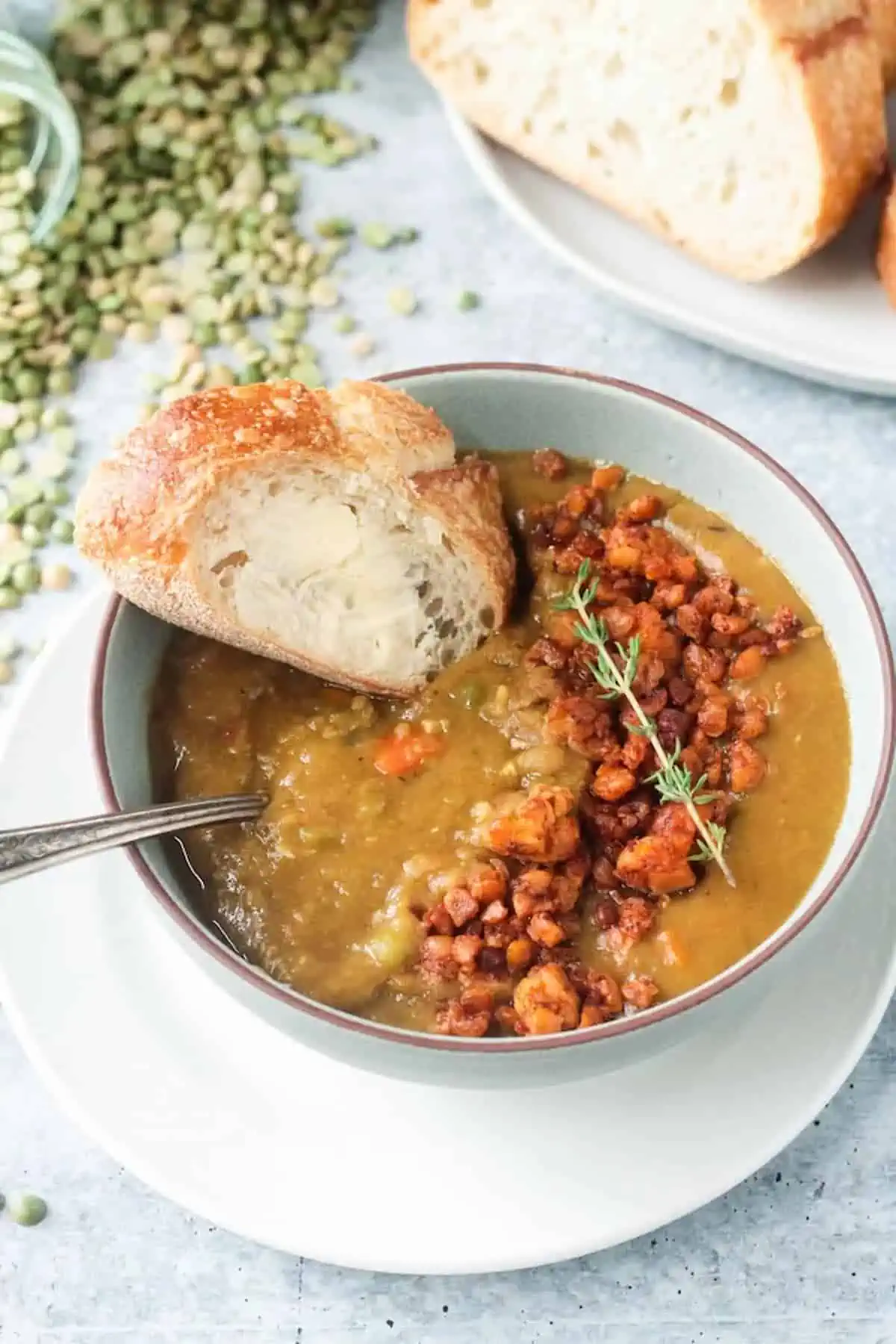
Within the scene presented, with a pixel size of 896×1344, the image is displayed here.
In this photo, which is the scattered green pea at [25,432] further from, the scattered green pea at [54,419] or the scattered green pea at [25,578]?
the scattered green pea at [25,578]

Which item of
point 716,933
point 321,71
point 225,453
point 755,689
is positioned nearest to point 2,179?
point 321,71

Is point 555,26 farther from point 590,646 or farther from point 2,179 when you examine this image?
point 590,646

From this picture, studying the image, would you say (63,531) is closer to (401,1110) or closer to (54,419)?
(54,419)

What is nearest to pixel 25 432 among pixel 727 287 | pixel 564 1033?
pixel 727 287

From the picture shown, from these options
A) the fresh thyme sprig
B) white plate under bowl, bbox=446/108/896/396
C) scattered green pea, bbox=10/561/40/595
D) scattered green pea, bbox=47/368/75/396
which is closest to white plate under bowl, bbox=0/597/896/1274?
the fresh thyme sprig

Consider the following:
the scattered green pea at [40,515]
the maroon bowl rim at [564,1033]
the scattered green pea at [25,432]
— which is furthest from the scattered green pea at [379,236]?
the maroon bowl rim at [564,1033]

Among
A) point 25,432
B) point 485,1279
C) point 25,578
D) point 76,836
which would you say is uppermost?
point 76,836
